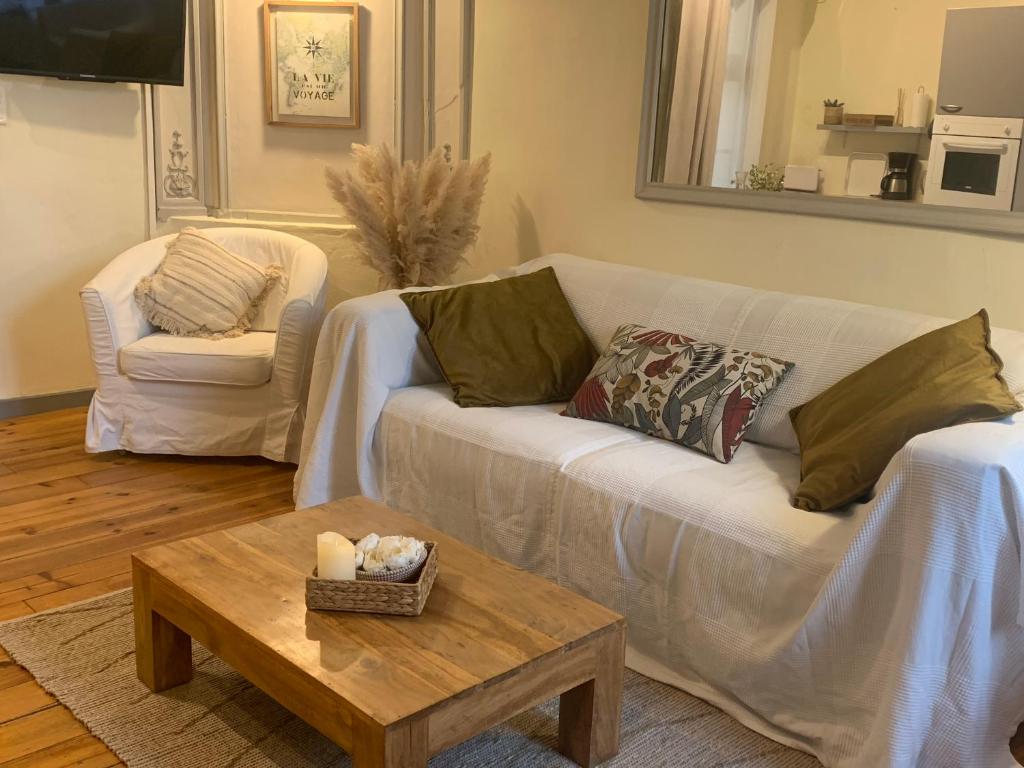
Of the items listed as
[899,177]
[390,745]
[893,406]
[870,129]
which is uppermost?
[870,129]

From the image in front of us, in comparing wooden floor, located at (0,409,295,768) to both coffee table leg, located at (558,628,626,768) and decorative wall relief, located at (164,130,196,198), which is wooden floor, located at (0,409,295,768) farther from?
decorative wall relief, located at (164,130,196,198)

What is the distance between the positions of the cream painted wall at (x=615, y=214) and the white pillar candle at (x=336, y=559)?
1781 millimetres

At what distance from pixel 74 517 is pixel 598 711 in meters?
1.91

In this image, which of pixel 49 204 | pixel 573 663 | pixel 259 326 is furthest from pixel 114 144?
pixel 573 663

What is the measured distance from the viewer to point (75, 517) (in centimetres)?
325

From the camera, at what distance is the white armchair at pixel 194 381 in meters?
3.66

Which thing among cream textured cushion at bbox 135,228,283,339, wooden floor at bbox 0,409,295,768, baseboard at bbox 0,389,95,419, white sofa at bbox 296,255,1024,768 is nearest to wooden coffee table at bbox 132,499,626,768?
wooden floor at bbox 0,409,295,768

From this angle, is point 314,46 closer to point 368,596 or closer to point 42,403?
point 42,403

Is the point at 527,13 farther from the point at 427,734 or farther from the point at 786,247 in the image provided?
the point at 427,734

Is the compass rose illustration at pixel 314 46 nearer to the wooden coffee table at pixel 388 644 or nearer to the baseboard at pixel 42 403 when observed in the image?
the baseboard at pixel 42 403

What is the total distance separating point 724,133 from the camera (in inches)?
129

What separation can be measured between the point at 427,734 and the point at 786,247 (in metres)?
2.02

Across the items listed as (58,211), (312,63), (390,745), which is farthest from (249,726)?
(312,63)

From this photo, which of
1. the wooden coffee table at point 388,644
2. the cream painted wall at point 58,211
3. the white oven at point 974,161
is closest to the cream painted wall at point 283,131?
the cream painted wall at point 58,211
